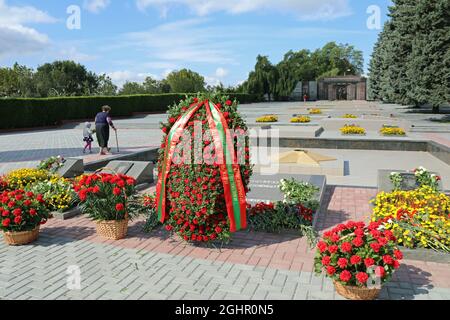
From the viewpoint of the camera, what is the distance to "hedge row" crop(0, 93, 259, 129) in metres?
23.9

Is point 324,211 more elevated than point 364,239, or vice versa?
point 364,239

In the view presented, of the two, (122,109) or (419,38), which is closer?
(419,38)

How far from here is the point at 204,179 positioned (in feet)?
14.9

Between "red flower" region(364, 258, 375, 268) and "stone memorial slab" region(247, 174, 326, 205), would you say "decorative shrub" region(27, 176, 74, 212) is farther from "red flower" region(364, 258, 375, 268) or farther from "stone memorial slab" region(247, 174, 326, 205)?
"red flower" region(364, 258, 375, 268)

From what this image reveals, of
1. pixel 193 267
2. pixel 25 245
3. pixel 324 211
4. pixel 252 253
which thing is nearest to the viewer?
pixel 193 267

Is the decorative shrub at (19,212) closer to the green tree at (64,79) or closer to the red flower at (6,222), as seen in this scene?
the red flower at (6,222)

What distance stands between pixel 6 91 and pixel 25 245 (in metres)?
54.4

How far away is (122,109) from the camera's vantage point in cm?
3338

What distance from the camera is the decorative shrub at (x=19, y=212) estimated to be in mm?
5145

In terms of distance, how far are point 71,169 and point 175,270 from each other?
5.06 metres

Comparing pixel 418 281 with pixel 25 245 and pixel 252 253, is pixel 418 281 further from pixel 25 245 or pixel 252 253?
pixel 25 245

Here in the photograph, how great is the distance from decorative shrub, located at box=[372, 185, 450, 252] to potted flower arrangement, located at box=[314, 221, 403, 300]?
1.06m
